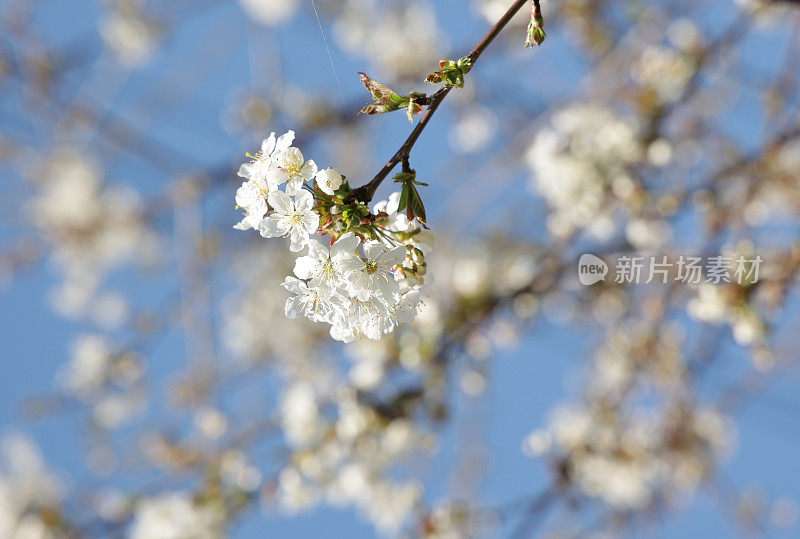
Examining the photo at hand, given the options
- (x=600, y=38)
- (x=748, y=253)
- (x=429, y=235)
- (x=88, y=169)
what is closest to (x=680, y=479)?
(x=748, y=253)

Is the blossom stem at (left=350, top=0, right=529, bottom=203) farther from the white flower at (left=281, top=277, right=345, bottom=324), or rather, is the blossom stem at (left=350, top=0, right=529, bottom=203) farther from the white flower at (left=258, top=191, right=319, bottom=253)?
the white flower at (left=281, top=277, right=345, bottom=324)

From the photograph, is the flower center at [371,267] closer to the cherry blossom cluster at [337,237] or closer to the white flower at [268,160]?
the cherry blossom cluster at [337,237]

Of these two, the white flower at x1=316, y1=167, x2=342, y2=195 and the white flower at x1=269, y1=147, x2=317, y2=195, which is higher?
the white flower at x1=269, y1=147, x2=317, y2=195

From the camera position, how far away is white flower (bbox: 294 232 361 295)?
103cm

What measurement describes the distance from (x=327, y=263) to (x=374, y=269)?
8 centimetres

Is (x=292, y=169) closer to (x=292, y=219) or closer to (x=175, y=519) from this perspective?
(x=292, y=219)

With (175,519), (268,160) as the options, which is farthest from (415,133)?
(175,519)

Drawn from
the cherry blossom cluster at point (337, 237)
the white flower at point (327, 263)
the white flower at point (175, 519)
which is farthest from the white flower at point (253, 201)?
the white flower at point (175, 519)

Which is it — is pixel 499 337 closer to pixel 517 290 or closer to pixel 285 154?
pixel 517 290

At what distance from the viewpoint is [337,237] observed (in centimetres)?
A: 107

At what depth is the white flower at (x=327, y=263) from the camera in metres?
1.03

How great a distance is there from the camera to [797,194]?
112 inches

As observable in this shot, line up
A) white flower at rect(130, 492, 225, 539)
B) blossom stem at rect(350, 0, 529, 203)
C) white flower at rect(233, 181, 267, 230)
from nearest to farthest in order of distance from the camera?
blossom stem at rect(350, 0, 529, 203) → white flower at rect(233, 181, 267, 230) → white flower at rect(130, 492, 225, 539)

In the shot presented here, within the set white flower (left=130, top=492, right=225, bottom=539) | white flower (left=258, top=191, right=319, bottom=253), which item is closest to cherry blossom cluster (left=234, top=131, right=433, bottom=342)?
white flower (left=258, top=191, right=319, bottom=253)
